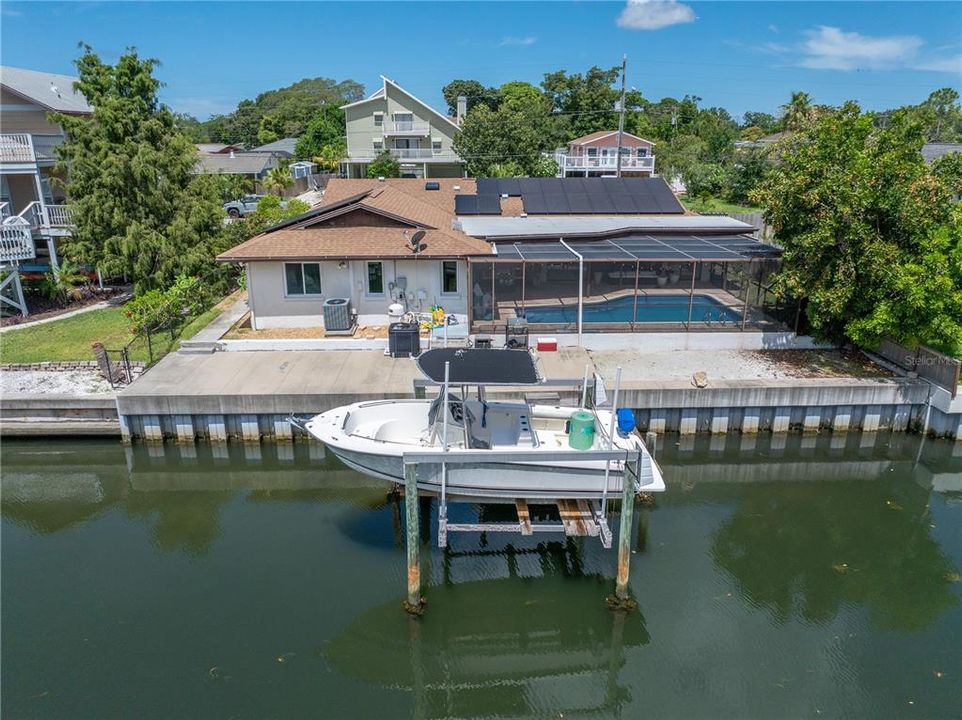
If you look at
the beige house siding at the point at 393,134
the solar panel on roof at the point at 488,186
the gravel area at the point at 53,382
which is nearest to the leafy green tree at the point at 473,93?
the beige house siding at the point at 393,134

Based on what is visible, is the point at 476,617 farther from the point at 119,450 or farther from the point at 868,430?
the point at 868,430

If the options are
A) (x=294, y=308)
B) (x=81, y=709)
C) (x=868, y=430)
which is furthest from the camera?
(x=294, y=308)

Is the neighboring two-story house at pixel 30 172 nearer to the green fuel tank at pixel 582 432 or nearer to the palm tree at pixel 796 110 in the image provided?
the green fuel tank at pixel 582 432

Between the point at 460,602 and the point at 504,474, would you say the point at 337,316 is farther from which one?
the point at 460,602

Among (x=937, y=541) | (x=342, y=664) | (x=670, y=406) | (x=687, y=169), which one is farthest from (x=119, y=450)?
(x=687, y=169)

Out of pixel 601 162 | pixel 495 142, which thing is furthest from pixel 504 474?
pixel 601 162
